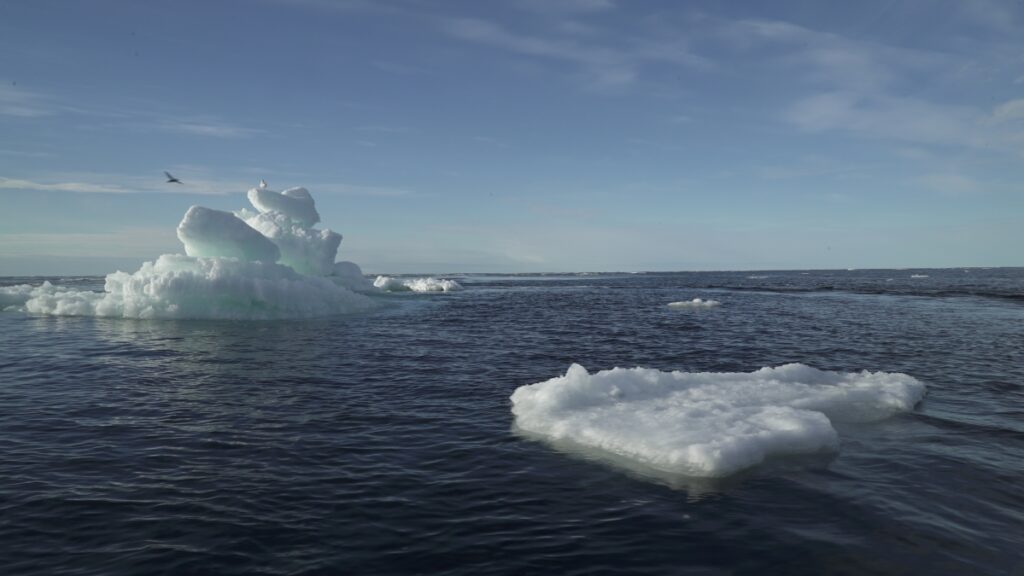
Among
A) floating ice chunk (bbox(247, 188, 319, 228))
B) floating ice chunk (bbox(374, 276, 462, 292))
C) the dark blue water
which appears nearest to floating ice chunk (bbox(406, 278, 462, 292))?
floating ice chunk (bbox(374, 276, 462, 292))

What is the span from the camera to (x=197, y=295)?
28.8 metres

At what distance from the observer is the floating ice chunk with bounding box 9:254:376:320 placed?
94.4ft

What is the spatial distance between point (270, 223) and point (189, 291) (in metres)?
15.0

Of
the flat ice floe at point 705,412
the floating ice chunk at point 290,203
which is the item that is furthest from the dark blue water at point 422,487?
the floating ice chunk at point 290,203

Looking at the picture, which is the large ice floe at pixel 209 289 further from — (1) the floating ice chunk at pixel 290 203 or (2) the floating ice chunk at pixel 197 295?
(1) the floating ice chunk at pixel 290 203

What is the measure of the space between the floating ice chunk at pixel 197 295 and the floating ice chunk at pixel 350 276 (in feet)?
64.7

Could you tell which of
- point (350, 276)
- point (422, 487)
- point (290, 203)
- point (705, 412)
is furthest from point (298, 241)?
point (422, 487)

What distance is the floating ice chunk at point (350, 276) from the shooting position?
5284 cm

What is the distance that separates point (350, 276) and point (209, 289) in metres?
26.4

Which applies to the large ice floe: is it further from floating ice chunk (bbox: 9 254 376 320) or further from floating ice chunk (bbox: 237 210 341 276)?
floating ice chunk (bbox: 237 210 341 276)

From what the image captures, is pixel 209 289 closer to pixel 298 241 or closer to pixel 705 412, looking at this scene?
pixel 298 241

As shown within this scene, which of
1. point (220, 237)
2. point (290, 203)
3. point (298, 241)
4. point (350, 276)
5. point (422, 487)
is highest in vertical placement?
point (290, 203)

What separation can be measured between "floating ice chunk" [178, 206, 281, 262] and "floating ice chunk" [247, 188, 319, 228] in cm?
960

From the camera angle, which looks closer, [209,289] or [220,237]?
[209,289]
